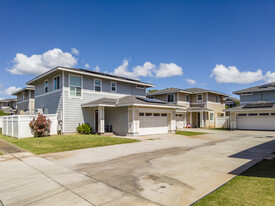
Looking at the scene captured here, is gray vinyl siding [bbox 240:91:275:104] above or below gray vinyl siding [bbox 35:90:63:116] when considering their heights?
above

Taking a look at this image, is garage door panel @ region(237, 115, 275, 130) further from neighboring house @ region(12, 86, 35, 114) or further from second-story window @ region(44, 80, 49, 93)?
neighboring house @ region(12, 86, 35, 114)

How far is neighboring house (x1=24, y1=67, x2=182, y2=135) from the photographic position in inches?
683

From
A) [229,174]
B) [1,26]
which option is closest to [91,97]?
[1,26]

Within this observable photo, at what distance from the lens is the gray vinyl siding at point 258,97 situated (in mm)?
26922

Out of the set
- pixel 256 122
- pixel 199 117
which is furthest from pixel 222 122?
pixel 256 122

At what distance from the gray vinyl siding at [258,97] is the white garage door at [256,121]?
12.9ft

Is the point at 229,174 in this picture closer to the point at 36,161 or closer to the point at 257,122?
the point at 36,161

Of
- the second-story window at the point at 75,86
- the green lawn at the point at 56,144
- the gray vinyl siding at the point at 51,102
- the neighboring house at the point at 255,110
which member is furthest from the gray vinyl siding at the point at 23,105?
the neighboring house at the point at 255,110

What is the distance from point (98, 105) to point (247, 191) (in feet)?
46.0

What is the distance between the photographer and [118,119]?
18469mm

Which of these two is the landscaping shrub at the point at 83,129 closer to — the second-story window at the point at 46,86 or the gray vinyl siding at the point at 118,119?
the gray vinyl siding at the point at 118,119

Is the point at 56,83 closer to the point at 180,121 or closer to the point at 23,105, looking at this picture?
the point at 23,105

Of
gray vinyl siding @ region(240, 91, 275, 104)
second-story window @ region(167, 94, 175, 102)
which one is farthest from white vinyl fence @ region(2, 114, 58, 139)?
gray vinyl siding @ region(240, 91, 275, 104)

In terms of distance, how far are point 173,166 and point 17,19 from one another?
1790 centimetres
